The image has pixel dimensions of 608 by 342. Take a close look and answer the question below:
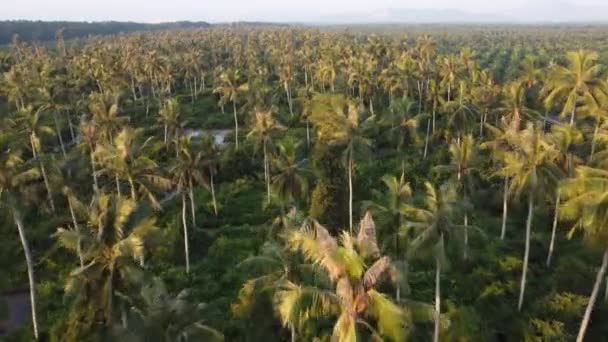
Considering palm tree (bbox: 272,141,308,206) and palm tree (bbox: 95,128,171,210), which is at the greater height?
palm tree (bbox: 95,128,171,210)

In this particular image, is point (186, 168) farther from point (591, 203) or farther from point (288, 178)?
point (591, 203)

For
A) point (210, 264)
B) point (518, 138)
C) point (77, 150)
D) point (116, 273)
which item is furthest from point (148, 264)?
point (518, 138)

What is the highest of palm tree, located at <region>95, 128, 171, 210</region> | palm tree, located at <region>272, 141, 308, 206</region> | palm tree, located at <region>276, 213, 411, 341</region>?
palm tree, located at <region>276, 213, 411, 341</region>

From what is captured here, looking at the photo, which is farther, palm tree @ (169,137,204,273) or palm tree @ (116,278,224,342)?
palm tree @ (169,137,204,273)

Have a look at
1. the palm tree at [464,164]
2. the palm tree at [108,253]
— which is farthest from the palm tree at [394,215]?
the palm tree at [108,253]

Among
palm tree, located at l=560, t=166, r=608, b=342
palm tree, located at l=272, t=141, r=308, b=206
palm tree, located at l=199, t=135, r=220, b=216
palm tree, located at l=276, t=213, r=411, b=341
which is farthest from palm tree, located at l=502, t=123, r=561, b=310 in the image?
palm tree, located at l=199, t=135, r=220, b=216

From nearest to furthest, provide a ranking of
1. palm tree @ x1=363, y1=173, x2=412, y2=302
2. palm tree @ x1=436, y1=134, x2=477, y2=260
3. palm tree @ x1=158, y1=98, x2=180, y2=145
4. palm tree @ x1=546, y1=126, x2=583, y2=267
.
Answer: palm tree @ x1=363, y1=173, x2=412, y2=302 → palm tree @ x1=546, y1=126, x2=583, y2=267 → palm tree @ x1=436, y1=134, x2=477, y2=260 → palm tree @ x1=158, y1=98, x2=180, y2=145

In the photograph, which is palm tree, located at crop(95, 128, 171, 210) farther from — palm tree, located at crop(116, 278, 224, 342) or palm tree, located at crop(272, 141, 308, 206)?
palm tree, located at crop(116, 278, 224, 342)

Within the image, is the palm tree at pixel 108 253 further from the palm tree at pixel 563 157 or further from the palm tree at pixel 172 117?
the palm tree at pixel 172 117

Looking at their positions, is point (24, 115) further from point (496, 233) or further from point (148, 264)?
point (496, 233)
